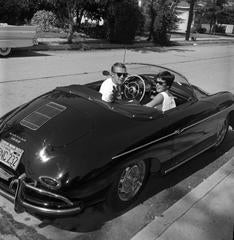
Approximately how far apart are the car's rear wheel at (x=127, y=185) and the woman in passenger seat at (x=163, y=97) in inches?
31.8

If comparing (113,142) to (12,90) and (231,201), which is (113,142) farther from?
(12,90)

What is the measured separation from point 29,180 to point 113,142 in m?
0.80

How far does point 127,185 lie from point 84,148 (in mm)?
707

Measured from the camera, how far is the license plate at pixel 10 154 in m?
3.29

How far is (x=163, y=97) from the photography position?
14.4 feet

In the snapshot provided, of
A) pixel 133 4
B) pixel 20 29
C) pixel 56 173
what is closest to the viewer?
pixel 56 173

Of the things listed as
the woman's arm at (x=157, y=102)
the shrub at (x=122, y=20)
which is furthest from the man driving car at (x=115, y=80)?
the shrub at (x=122, y=20)

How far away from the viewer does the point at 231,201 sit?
417 cm

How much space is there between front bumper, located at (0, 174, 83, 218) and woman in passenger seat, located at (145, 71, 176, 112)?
1.69 meters

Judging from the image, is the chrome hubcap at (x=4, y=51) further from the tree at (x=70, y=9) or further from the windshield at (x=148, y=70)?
the windshield at (x=148, y=70)

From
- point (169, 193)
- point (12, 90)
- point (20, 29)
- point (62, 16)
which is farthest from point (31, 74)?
point (62, 16)

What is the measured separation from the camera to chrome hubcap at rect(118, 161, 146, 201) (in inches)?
143

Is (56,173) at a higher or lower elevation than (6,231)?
higher

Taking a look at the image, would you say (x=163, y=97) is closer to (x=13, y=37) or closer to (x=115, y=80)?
(x=115, y=80)
